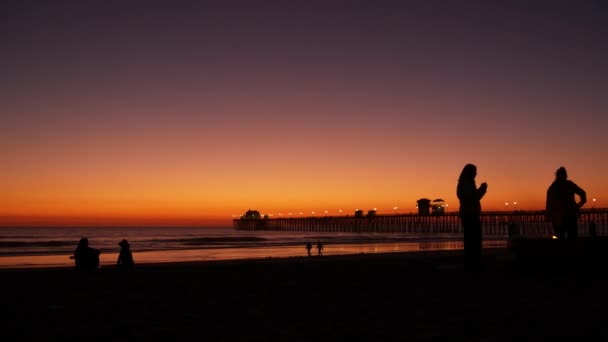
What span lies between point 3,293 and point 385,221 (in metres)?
94.8

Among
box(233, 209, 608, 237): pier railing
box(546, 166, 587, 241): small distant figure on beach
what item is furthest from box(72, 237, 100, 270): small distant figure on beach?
box(233, 209, 608, 237): pier railing

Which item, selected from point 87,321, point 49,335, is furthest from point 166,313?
point 49,335

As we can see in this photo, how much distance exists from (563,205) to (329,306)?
17.9ft

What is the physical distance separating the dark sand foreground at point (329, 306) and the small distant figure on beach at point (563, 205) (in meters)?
1.21

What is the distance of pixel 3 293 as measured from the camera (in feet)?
23.9

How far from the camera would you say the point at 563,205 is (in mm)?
9273

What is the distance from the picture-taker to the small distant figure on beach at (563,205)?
9.24 m

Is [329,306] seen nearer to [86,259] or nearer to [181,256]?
[86,259]

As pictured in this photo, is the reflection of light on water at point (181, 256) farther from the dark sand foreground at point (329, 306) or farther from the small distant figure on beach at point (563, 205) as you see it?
the small distant figure on beach at point (563, 205)

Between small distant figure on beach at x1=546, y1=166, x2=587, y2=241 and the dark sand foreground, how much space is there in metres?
1.21

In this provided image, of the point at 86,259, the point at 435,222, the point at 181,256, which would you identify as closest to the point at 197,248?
the point at 181,256

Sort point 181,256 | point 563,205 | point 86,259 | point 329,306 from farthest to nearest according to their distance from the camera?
point 181,256
point 86,259
point 563,205
point 329,306

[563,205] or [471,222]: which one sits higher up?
[563,205]

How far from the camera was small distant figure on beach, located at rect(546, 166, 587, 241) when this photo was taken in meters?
9.24
